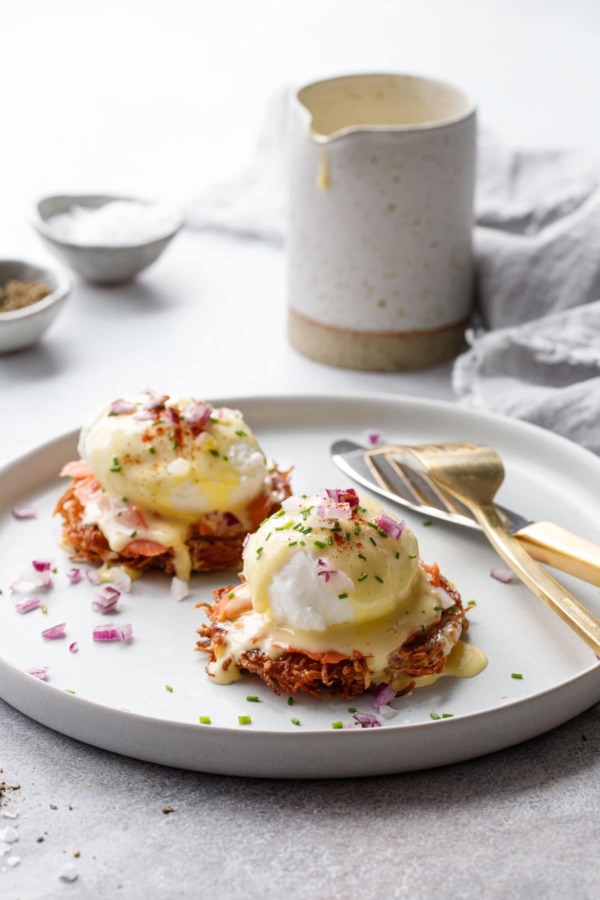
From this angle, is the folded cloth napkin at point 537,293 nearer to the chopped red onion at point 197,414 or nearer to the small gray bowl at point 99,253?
the chopped red onion at point 197,414

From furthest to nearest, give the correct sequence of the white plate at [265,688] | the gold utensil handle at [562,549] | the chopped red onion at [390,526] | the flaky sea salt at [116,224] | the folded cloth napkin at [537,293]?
the flaky sea salt at [116,224] < the folded cloth napkin at [537,293] < the gold utensil handle at [562,549] < the chopped red onion at [390,526] < the white plate at [265,688]

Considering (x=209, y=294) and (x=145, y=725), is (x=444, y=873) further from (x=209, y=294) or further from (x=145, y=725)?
(x=209, y=294)

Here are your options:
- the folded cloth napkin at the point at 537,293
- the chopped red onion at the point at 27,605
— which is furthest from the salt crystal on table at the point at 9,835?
the folded cloth napkin at the point at 537,293

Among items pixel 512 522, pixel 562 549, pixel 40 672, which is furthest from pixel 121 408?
pixel 562 549

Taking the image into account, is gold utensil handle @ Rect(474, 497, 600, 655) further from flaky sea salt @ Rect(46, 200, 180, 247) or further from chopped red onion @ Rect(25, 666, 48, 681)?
flaky sea salt @ Rect(46, 200, 180, 247)

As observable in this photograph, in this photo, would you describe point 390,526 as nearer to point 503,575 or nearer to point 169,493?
point 503,575

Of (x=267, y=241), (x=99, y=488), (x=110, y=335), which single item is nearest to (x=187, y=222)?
(x=267, y=241)

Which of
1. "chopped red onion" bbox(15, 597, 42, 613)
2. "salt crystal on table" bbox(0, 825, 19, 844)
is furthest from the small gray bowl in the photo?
"salt crystal on table" bbox(0, 825, 19, 844)
